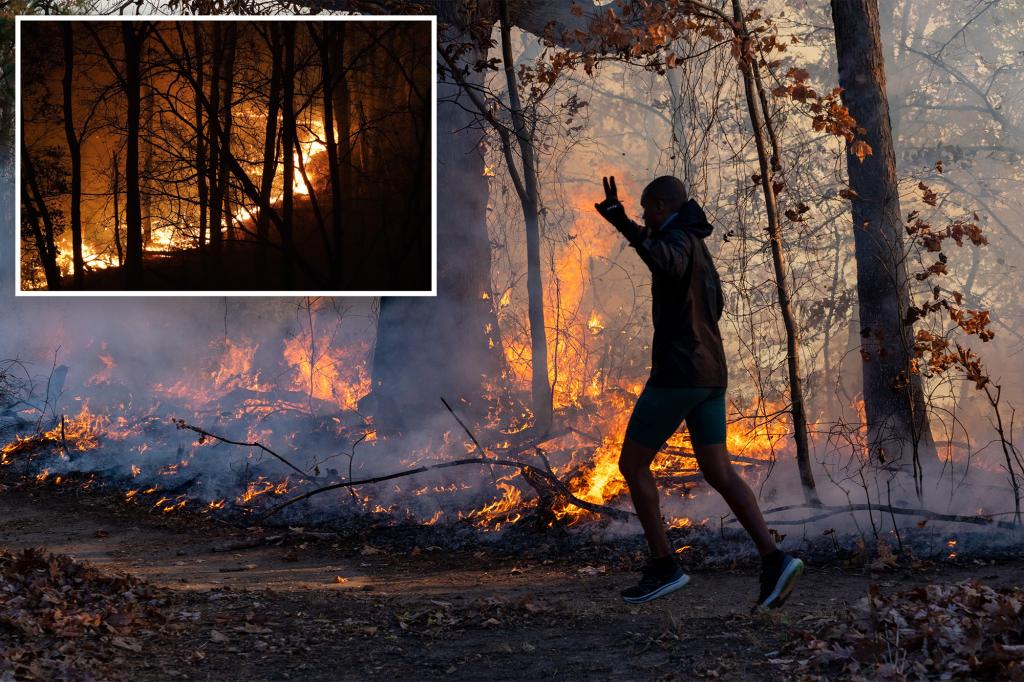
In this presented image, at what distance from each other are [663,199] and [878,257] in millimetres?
3813

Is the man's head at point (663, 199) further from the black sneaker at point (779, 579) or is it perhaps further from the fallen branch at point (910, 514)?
the fallen branch at point (910, 514)

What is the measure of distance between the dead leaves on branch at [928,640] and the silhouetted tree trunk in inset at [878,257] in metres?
3.45

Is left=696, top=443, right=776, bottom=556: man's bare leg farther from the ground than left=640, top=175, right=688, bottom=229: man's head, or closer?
closer

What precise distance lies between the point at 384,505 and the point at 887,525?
431 cm

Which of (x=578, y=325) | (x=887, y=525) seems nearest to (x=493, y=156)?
(x=578, y=325)

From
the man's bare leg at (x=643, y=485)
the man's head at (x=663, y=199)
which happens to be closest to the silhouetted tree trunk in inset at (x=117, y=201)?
the man's head at (x=663, y=199)

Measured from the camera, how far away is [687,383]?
515 cm

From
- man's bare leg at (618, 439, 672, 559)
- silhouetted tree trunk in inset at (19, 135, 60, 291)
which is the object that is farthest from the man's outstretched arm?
silhouetted tree trunk in inset at (19, 135, 60, 291)

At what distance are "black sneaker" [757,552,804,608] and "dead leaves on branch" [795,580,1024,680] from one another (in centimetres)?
25

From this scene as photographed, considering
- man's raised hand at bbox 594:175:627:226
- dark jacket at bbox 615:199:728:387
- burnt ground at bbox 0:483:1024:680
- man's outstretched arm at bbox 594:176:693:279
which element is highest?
man's raised hand at bbox 594:175:627:226

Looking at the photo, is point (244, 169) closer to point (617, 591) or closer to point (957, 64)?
point (617, 591)

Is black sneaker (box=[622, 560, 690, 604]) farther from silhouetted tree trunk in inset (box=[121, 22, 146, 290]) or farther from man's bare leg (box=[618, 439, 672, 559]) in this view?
silhouetted tree trunk in inset (box=[121, 22, 146, 290])

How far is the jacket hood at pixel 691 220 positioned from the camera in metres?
5.25

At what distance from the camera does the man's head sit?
17.5 ft
